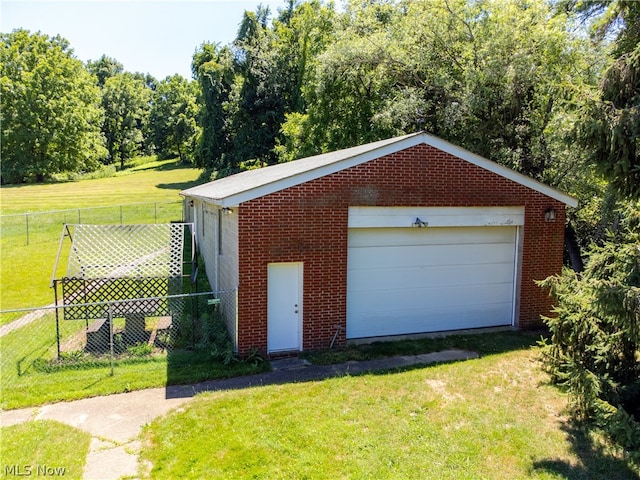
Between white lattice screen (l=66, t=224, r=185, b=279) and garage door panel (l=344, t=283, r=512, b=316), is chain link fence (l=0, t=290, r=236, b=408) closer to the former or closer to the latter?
white lattice screen (l=66, t=224, r=185, b=279)

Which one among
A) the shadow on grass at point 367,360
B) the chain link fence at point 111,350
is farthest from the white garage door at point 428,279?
the chain link fence at point 111,350

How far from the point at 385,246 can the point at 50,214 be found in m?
22.7

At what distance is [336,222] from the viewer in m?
8.90

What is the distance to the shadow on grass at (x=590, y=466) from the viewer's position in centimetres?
511

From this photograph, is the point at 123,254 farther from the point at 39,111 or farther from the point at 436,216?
the point at 39,111

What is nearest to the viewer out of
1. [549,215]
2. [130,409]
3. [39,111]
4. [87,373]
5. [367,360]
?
[130,409]

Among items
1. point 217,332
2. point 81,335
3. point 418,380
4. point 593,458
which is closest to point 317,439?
point 418,380

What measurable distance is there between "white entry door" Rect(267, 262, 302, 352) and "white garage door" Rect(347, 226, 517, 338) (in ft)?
3.92

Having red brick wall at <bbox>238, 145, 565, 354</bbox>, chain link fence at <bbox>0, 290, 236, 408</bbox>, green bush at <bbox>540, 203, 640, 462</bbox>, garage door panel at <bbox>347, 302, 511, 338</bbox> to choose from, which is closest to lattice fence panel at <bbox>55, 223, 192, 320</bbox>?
chain link fence at <bbox>0, 290, 236, 408</bbox>

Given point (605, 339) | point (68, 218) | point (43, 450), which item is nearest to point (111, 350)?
point (43, 450)

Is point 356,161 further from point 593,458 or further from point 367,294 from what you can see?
point 593,458

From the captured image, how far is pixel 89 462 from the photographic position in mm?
5258

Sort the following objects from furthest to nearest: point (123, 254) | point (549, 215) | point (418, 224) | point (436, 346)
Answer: point (123, 254) → point (549, 215) → point (418, 224) → point (436, 346)

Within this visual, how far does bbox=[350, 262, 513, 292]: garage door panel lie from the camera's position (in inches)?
374
